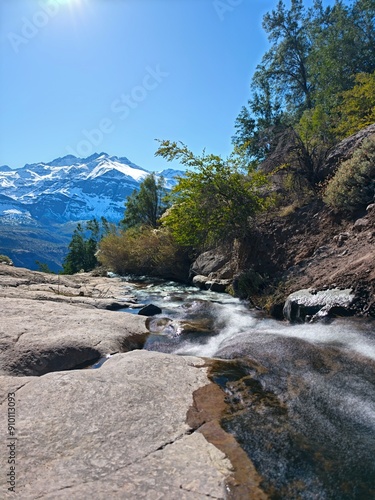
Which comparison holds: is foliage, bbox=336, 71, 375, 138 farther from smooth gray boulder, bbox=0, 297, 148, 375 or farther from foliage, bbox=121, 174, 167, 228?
foliage, bbox=121, 174, 167, 228

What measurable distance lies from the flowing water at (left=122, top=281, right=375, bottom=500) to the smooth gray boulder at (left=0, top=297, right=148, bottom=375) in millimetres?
903

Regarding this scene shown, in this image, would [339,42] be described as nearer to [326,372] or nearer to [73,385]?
[326,372]

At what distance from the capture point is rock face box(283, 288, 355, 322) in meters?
8.29

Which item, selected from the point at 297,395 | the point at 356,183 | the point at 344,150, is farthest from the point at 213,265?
the point at 297,395

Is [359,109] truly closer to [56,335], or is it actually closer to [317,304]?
[317,304]

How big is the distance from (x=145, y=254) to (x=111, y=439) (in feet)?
64.7

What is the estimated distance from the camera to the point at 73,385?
4.94 metres

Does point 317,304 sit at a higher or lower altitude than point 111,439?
higher

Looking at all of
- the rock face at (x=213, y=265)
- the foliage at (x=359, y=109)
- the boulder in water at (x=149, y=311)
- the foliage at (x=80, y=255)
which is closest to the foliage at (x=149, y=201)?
the foliage at (x=80, y=255)

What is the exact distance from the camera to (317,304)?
8773 millimetres

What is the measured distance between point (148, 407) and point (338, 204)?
1072 cm

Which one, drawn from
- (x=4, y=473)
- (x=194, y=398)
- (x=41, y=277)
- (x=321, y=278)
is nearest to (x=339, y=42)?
(x=321, y=278)

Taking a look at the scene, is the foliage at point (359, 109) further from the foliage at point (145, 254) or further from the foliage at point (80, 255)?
the foliage at point (80, 255)

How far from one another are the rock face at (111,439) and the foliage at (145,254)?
15.7m
